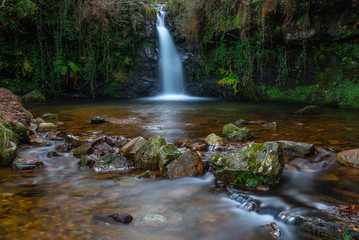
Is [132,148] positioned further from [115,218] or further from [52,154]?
[115,218]

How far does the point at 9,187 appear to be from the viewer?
2.61m

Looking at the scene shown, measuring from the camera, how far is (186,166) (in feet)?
10.0

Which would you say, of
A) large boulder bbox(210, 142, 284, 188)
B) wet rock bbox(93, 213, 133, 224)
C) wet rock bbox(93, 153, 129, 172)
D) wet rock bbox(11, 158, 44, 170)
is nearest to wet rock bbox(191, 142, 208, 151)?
large boulder bbox(210, 142, 284, 188)

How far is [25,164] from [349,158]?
4.22 m

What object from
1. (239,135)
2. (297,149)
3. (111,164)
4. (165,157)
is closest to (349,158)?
(297,149)

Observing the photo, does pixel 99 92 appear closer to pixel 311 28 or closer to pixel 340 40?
pixel 311 28

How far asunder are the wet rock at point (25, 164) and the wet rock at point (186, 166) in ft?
5.76

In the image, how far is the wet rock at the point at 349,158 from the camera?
312 cm

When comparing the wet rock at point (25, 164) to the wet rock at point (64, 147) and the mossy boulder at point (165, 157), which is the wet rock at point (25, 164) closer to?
the wet rock at point (64, 147)

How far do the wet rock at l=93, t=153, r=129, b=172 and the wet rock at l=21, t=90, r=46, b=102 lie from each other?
9969mm

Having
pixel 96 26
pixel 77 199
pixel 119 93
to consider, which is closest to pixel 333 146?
pixel 77 199

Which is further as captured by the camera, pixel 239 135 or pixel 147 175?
pixel 239 135

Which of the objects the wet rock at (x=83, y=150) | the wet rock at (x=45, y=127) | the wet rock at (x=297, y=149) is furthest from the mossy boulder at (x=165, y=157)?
the wet rock at (x=45, y=127)

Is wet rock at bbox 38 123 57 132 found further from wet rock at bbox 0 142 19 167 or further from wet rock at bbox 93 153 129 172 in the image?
wet rock at bbox 93 153 129 172
